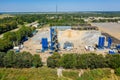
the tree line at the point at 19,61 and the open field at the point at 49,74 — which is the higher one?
the tree line at the point at 19,61

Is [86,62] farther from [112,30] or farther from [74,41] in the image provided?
[112,30]

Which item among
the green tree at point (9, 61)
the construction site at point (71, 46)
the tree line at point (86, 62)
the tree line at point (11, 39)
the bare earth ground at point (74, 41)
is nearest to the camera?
the tree line at point (86, 62)

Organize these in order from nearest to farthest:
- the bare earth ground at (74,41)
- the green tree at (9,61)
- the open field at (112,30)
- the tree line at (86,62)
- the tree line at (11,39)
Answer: the tree line at (86,62) < the green tree at (9,61) < the tree line at (11,39) < the bare earth ground at (74,41) < the open field at (112,30)

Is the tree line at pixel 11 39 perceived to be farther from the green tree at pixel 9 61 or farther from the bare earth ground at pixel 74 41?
the green tree at pixel 9 61

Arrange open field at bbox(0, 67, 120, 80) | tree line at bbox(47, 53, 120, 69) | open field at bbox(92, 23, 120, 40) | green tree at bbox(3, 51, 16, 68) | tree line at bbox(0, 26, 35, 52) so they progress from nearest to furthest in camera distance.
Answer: open field at bbox(0, 67, 120, 80) → tree line at bbox(47, 53, 120, 69) → green tree at bbox(3, 51, 16, 68) → tree line at bbox(0, 26, 35, 52) → open field at bbox(92, 23, 120, 40)

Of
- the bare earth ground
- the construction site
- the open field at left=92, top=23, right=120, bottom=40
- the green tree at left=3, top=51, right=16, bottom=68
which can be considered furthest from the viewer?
the open field at left=92, top=23, right=120, bottom=40

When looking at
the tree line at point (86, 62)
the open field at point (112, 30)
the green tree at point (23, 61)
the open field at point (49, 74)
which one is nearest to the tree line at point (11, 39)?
the green tree at point (23, 61)

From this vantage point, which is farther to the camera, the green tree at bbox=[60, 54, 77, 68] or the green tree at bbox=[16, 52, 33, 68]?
the green tree at bbox=[16, 52, 33, 68]

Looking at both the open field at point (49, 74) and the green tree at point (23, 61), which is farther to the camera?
the green tree at point (23, 61)

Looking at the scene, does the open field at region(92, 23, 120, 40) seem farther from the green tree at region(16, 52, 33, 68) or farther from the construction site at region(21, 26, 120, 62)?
the green tree at region(16, 52, 33, 68)

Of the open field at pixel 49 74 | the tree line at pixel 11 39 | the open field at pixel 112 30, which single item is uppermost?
the tree line at pixel 11 39

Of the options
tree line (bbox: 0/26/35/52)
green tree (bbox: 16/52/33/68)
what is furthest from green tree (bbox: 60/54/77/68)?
tree line (bbox: 0/26/35/52)
